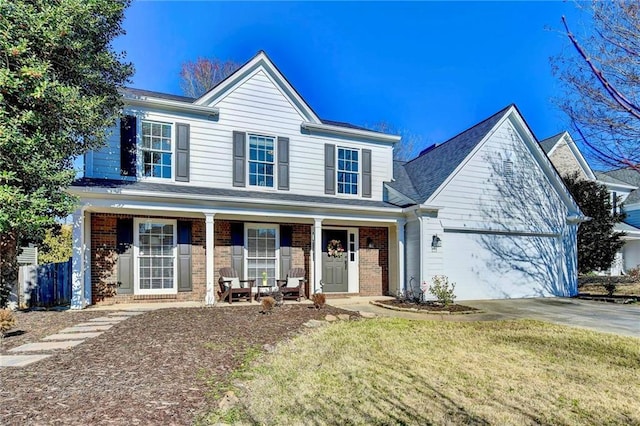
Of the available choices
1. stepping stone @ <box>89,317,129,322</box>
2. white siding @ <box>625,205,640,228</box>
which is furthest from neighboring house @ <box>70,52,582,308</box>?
white siding @ <box>625,205,640,228</box>

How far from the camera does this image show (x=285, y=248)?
11789 millimetres

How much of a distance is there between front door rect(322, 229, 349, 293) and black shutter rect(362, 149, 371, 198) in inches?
62.9

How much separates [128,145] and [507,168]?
39.2 ft

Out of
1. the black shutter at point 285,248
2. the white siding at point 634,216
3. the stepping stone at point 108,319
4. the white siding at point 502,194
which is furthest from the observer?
the white siding at point 634,216

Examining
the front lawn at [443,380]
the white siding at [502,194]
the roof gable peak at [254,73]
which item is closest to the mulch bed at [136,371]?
the front lawn at [443,380]

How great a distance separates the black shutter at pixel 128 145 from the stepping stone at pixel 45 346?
5600 mm

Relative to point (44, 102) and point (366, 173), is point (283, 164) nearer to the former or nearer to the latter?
point (366, 173)

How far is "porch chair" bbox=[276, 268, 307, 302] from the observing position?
35.9ft

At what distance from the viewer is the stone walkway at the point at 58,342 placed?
4.78m

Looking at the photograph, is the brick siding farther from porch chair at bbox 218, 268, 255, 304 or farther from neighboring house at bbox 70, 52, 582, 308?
porch chair at bbox 218, 268, 255, 304

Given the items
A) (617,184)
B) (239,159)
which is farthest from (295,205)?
(617,184)

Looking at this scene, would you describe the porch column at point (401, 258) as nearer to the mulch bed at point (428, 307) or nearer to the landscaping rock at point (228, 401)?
the mulch bed at point (428, 307)

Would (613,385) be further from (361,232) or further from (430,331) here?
(361,232)

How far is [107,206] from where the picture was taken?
9.08 m
